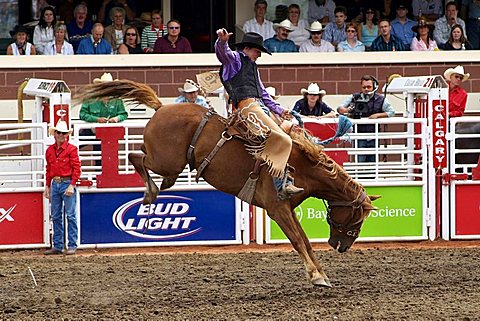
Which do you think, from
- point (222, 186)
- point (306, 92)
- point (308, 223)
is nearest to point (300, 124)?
point (222, 186)

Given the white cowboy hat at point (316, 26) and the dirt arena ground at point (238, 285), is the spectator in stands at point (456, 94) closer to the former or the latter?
the dirt arena ground at point (238, 285)

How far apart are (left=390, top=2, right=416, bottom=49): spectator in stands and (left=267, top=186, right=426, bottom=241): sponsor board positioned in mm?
4563

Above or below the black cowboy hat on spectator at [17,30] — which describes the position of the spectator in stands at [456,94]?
below

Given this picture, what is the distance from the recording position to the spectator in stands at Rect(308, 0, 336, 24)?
15.8m

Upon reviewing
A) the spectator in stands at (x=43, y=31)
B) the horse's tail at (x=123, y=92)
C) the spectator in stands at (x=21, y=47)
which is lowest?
the horse's tail at (x=123, y=92)

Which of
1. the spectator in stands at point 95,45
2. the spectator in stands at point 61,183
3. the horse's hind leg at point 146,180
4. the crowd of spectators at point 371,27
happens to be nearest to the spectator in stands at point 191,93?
the spectator in stands at point 61,183

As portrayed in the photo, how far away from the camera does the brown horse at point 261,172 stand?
8.52 m

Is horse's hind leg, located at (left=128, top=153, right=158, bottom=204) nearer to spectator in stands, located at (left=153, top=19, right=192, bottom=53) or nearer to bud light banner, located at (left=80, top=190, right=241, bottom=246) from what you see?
bud light banner, located at (left=80, top=190, right=241, bottom=246)

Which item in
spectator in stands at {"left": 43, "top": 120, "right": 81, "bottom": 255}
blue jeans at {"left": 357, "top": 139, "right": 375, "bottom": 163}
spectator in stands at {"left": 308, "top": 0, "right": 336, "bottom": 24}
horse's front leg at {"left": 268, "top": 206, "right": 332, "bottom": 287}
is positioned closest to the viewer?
horse's front leg at {"left": 268, "top": 206, "right": 332, "bottom": 287}

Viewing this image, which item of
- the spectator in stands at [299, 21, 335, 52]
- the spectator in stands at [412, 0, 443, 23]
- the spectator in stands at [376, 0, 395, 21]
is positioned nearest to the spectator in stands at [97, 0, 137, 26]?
the spectator in stands at [299, 21, 335, 52]

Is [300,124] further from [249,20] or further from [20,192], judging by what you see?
[249,20]

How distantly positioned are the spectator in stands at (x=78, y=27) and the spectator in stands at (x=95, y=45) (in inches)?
10.8

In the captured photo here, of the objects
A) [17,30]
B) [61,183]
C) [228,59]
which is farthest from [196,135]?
[17,30]

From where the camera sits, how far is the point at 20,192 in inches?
430
